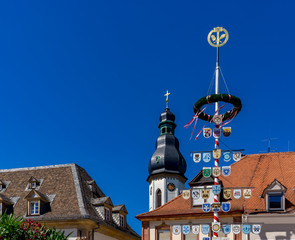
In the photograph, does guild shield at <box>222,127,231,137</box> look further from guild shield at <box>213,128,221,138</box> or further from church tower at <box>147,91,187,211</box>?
church tower at <box>147,91,187,211</box>

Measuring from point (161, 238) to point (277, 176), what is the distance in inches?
373

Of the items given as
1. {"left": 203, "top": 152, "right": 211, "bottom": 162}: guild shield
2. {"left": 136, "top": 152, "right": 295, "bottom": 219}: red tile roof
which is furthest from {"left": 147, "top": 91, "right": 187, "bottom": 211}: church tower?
{"left": 203, "top": 152, "right": 211, "bottom": 162}: guild shield

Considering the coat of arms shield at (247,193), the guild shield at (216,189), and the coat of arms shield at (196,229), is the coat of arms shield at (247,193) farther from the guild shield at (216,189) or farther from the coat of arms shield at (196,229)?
the coat of arms shield at (196,229)

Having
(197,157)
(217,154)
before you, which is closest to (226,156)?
(217,154)

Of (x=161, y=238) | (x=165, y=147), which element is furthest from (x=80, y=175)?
(x=165, y=147)

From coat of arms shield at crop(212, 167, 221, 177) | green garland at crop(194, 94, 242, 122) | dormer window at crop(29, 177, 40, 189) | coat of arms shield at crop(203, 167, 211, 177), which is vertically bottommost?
coat of arms shield at crop(212, 167, 221, 177)

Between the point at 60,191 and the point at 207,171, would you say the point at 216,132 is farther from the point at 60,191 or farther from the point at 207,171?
the point at 60,191

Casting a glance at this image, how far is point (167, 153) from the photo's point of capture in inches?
2896

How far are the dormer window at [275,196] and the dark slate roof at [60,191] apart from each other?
13.5 m

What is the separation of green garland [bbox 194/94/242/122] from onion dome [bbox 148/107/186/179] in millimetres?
35172

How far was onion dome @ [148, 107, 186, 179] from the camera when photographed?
Answer: 2894 inches

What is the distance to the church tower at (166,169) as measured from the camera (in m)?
72.2

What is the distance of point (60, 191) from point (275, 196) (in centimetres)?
1817

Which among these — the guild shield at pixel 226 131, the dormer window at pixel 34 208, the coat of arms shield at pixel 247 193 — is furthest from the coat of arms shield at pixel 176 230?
the dormer window at pixel 34 208
